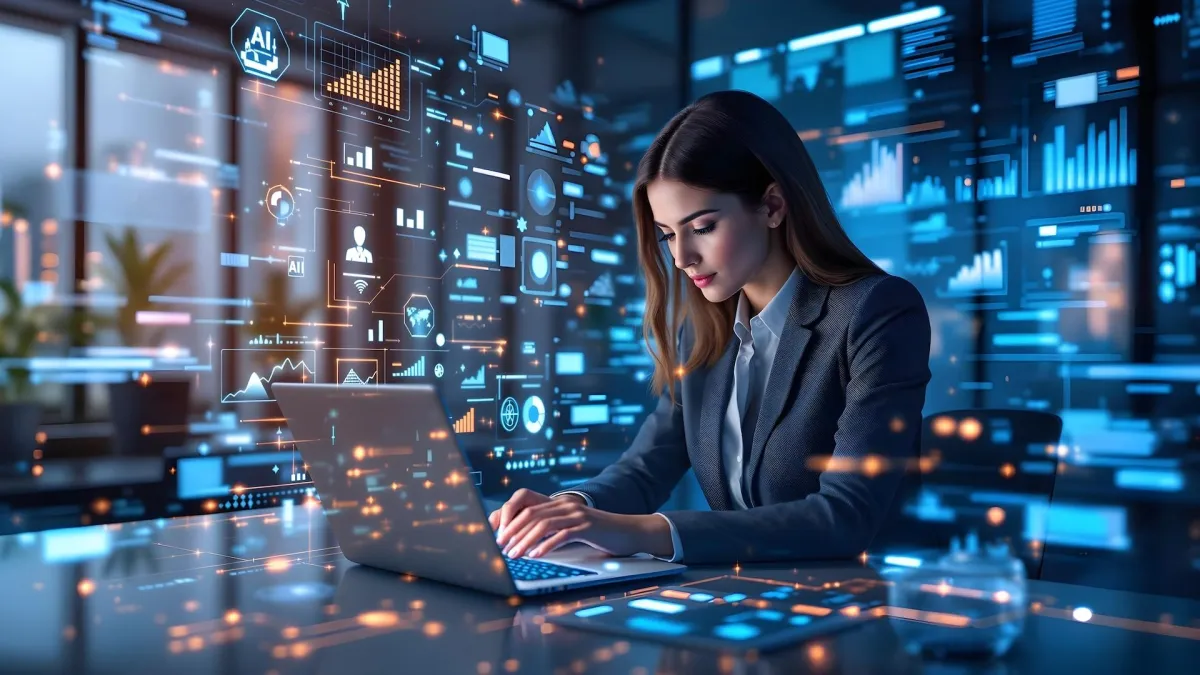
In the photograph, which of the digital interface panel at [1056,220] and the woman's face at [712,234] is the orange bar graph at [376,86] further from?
the digital interface panel at [1056,220]

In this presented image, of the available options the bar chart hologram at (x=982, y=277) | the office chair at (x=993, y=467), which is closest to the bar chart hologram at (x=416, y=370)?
the office chair at (x=993, y=467)

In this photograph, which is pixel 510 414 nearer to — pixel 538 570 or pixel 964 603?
pixel 538 570

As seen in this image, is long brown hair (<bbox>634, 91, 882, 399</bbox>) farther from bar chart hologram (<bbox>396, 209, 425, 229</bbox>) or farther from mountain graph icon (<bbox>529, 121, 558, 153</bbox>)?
mountain graph icon (<bbox>529, 121, 558, 153</bbox>)

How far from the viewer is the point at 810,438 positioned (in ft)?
4.91


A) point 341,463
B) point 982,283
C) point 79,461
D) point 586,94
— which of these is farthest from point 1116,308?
point 79,461

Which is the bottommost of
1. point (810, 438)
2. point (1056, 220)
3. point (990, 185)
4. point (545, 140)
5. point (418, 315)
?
point (810, 438)

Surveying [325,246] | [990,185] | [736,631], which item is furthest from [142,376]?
[990,185]

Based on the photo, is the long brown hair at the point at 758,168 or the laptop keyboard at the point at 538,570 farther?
the long brown hair at the point at 758,168

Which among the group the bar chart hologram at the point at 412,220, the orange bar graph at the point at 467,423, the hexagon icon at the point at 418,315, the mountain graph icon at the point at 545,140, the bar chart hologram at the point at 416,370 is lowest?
the orange bar graph at the point at 467,423

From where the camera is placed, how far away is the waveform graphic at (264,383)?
2.22 metres

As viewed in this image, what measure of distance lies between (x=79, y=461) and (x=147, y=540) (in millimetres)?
662

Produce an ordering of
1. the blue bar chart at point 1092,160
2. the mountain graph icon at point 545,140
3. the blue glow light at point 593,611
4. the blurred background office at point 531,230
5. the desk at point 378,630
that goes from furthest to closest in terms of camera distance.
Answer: the mountain graph icon at point 545,140 → the blue bar chart at point 1092,160 → the blurred background office at point 531,230 → the blue glow light at point 593,611 → the desk at point 378,630

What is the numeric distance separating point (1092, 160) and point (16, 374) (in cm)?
282

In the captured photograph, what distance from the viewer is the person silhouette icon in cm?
251
